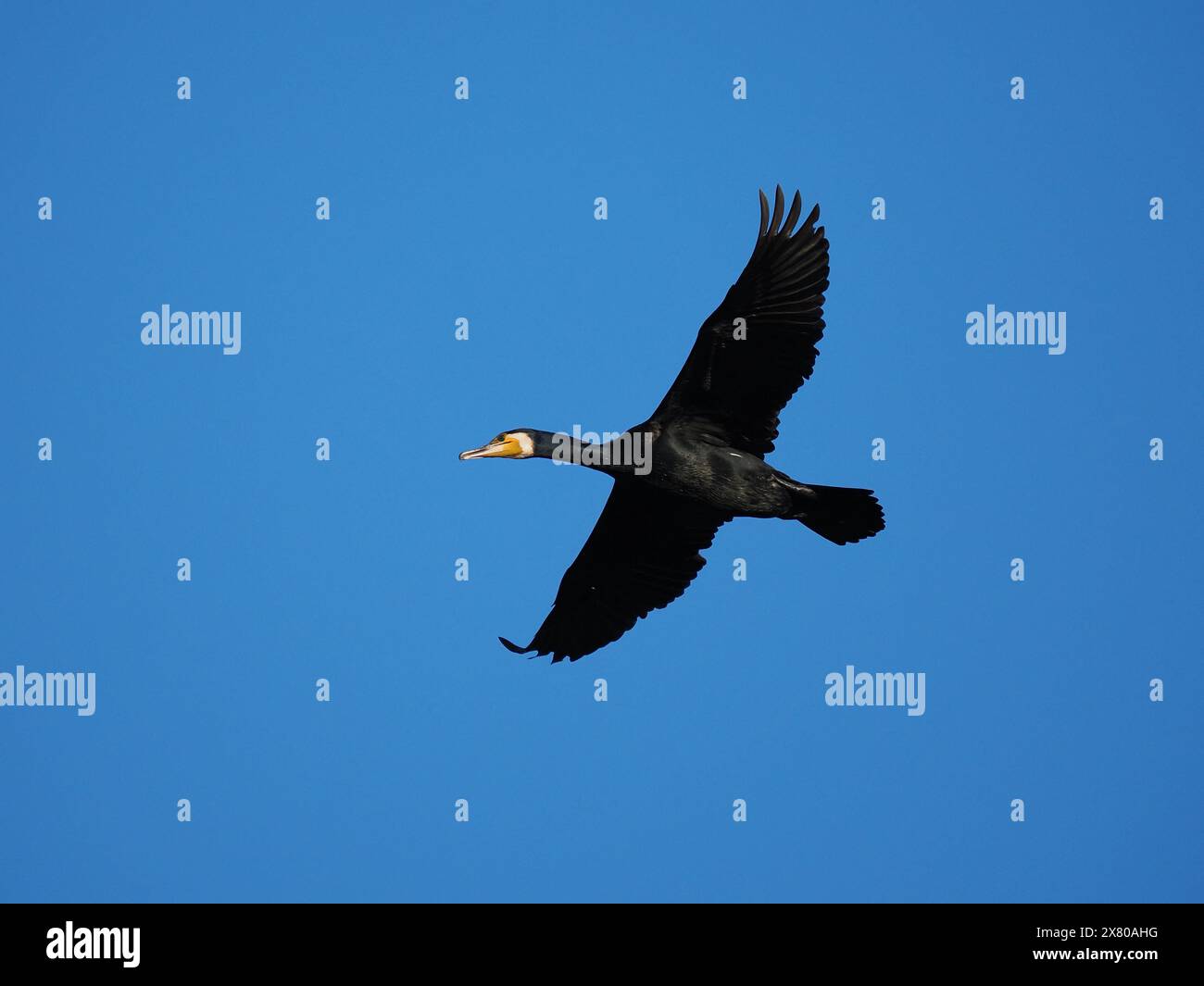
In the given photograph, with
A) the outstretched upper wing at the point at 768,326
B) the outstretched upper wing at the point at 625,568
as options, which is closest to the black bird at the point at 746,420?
the outstretched upper wing at the point at 768,326

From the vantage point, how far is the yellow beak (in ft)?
45.6

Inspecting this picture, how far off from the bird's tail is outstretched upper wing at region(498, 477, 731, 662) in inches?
48.0

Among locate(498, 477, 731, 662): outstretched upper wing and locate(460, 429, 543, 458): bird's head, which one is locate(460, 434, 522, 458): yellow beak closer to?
→ locate(460, 429, 543, 458): bird's head

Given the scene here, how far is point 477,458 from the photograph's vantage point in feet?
45.2

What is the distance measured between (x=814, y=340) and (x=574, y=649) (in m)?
3.78

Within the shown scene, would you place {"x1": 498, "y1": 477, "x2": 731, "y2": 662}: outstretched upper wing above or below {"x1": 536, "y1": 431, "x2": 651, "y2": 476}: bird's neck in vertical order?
below

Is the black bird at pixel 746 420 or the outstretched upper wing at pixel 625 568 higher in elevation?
the black bird at pixel 746 420

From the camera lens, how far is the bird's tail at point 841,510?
1346 centimetres

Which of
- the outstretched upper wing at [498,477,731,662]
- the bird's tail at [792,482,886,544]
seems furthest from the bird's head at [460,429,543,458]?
the bird's tail at [792,482,886,544]

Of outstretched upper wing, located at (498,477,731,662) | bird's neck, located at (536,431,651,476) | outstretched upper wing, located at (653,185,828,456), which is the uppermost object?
outstretched upper wing, located at (653,185,828,456)

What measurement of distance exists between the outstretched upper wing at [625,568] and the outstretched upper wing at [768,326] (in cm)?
139

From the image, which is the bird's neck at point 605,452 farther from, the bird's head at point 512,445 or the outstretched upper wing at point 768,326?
the outstretched upper wing at point 768,326
